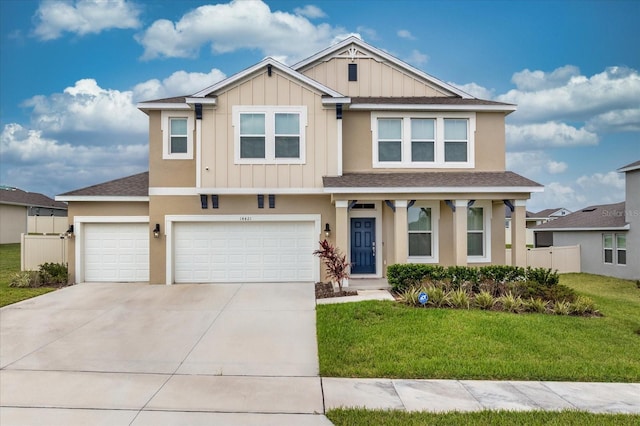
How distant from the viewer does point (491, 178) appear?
1430 centimetres

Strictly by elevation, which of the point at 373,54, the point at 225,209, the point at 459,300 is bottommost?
the point at 459,300

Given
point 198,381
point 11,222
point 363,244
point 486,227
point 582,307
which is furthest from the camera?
point 11,222

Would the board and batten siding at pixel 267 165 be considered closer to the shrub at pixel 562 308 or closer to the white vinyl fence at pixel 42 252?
the white vinyl fence at pixel 42 252

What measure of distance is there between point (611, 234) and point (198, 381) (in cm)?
2086

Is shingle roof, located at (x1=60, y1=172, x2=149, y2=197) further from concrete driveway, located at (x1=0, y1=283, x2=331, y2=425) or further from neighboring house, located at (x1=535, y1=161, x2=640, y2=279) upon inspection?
neighboring house, located at (x1=535, y1=161, x2=640, y2=279)

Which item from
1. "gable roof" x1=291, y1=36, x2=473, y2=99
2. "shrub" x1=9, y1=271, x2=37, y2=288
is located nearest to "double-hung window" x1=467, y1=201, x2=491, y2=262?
"gable roof" x1=291, y1=36, x2=473, y2=99

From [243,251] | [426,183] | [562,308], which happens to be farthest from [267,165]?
[562,308]

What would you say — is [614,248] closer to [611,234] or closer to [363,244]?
[611,234]

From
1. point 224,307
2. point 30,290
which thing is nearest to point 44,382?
point 224,307

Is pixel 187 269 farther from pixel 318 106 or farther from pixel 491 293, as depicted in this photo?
pixel 491 293

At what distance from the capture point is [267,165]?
13.9 meters

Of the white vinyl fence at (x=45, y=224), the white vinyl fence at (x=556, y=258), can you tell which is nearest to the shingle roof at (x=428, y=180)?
the white vinyl fence at (x=556, y=258)

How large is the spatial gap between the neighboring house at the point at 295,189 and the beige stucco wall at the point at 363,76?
2.90ft

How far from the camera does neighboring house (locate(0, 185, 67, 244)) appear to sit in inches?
1245
